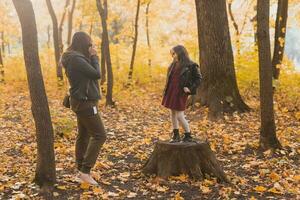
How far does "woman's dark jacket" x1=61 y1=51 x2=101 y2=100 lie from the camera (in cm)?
579

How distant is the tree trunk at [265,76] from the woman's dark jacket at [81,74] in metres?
3.41

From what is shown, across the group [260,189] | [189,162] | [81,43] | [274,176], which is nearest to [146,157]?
[189,162]

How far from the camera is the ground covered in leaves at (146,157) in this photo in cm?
597

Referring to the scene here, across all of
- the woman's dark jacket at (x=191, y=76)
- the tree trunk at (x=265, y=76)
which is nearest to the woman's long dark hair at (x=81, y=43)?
the woman's dark jacket at (x=191, y=76)

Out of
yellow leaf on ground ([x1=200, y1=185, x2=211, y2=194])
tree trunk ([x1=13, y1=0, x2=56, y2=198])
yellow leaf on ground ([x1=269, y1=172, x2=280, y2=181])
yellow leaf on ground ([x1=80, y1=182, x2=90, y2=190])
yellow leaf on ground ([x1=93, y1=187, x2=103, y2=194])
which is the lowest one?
yellow leaf on ground ([x1=269, y1=172, x2=280, y2=181])

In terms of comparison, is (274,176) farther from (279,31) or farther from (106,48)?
(106,48)

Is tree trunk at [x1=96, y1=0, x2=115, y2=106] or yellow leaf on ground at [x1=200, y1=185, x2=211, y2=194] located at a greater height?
tree trunk at [x1=96, y1=0, x2=115, y2=106]

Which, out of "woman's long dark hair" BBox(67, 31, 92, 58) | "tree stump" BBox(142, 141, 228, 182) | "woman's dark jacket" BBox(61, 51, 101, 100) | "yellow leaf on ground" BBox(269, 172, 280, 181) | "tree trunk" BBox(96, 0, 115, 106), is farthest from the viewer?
"tree trunk" BBox(96, 0, 115, 106)

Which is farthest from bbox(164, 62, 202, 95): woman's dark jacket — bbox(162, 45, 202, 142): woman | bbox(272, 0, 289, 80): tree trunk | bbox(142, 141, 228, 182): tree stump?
bbox(272, 0, 289, 80): tree trunk

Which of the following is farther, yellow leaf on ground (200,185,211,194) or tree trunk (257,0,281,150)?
tree trunk (257,0,281,150)

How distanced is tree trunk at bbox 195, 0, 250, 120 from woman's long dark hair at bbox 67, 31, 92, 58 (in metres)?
6.53

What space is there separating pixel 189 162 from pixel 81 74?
7.26 ft

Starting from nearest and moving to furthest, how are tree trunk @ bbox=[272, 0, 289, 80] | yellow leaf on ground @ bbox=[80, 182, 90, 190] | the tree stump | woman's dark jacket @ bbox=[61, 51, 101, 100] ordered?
woman's dark jacket @ bbox=[61, 51, 101, 100]
yellow leaf on ground @ bbox=[80, 182, 90, 190]
the tree stump
tree trunk @ bbox=[272, 0, 289, 80]

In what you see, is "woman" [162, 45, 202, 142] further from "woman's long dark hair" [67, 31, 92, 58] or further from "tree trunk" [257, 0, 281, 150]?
"tree trunk" [257, 0, 281, 150]
